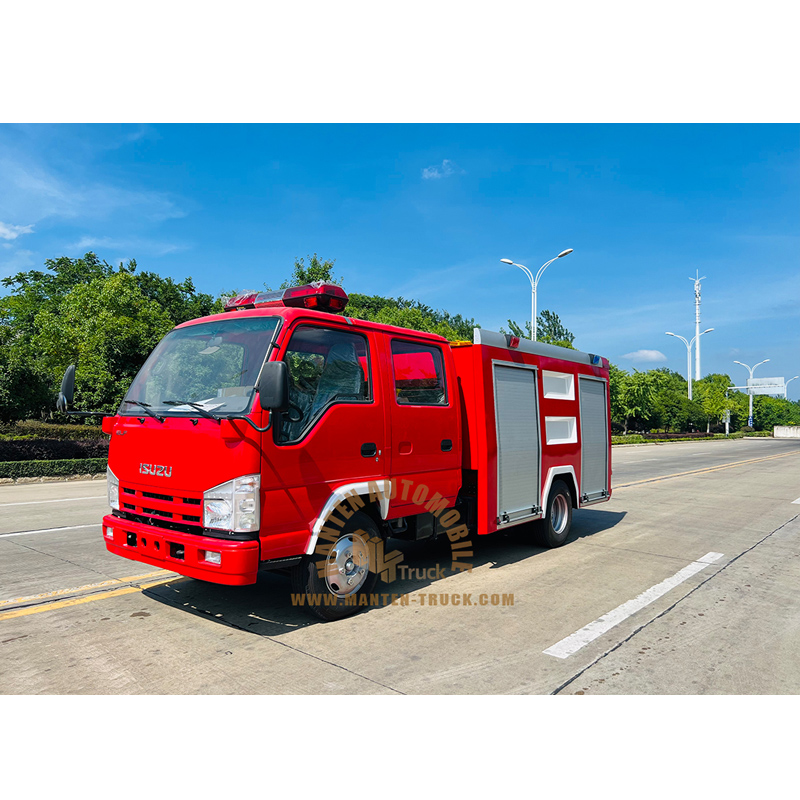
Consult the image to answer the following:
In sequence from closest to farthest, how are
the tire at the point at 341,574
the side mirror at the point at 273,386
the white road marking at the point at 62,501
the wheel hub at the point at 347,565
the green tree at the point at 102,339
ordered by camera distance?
the side mirror at the point at 273,386, the tire at the point at 341,574, the wheel hub at the point at 347,565, the white road marking at the point at 62,501, the green tree at the point at 102,339

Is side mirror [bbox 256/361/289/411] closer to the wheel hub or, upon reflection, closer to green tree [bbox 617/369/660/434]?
the wheel hub

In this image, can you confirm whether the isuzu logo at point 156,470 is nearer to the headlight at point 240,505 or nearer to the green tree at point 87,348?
the headlight at point 240,505

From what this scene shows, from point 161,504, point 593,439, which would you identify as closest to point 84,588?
point 161,504

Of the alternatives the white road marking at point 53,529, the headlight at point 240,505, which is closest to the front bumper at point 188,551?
the headlight at point 240,505

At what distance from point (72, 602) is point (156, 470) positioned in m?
1.68

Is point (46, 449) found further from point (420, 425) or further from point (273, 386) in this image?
point (273, 386)

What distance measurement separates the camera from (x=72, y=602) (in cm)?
514

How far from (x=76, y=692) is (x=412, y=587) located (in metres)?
3.02

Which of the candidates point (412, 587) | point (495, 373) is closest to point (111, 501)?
point (412, 587)

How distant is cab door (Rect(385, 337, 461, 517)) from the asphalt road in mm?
982

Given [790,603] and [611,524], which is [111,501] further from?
[611,524]

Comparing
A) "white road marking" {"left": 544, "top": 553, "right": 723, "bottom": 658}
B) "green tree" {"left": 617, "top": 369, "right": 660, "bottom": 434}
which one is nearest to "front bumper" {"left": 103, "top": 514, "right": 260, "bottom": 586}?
"white road marking" {"left": 544, "top": 553, "right": 723, "bottom": 658}

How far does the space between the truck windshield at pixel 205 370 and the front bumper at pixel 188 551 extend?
87cm

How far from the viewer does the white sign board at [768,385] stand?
90875 millimetres
